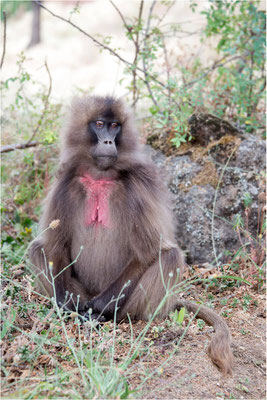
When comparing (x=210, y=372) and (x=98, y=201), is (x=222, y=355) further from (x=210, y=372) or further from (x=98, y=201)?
(x=98, y=201)

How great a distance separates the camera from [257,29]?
201 inches

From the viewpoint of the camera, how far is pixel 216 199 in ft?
15.1

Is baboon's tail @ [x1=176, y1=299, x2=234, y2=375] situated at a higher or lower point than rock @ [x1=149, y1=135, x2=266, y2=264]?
lower

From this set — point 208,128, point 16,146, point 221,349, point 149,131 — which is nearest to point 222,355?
point 221,349

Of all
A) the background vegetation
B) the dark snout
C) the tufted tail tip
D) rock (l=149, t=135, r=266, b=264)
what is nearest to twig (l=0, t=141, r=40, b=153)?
the background vegetation

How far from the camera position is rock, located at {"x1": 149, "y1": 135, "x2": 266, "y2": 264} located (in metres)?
4.55

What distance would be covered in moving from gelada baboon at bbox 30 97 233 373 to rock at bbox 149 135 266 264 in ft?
2.96

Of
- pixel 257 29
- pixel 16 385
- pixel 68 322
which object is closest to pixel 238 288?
pixel 68 322

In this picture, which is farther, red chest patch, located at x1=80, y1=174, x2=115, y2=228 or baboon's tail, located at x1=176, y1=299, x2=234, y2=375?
red chest patch, located at x1=80, y1=174, x2=115, y2=228

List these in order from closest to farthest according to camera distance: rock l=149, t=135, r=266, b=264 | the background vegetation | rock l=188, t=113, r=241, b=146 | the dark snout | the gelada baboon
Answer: the background vegetation < the dark snout < the gelada baboon < rock l=149, t=135, r=266, b=264 < rock l=188, t=113, r=241, b=146

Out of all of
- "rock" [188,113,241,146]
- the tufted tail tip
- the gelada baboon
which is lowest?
the tufted tail tip

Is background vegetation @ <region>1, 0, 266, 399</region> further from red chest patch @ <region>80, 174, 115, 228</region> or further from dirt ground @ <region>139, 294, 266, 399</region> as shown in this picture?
red chest patch @ <region>80, 174, 115, 228</region>

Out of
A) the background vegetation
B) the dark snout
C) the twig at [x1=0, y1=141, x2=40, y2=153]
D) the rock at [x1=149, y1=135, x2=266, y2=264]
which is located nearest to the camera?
the background vegetation

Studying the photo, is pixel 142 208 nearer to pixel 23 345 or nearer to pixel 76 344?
pixel 76 344
